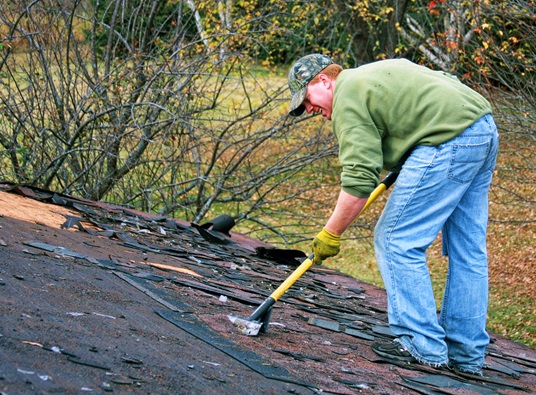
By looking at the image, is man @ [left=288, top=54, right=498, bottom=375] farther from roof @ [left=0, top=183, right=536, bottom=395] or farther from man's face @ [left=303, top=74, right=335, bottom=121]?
roof @ [left=0, top=183, right=536, bottom=395]

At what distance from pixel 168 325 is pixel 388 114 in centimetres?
150

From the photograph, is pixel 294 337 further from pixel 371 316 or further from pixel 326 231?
pixel 371 316

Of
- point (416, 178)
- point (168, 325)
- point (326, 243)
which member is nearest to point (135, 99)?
point (326, 243)

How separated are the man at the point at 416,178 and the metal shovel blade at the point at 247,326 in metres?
0.54

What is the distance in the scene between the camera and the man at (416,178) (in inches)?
153

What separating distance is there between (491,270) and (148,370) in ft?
41.5

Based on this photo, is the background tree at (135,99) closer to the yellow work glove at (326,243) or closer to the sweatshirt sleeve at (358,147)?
the yellow work glove at (326,243)

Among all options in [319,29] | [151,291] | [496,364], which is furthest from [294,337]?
[319,29]

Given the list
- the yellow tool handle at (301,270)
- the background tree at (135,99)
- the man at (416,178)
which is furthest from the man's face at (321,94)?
the background tree at (135,99)

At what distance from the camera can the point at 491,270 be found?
14.6 m

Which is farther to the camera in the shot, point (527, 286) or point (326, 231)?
point (527, 286)

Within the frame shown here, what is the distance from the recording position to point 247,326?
395 cm

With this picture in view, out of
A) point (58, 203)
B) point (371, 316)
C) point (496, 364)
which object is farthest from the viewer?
point (58, 203)

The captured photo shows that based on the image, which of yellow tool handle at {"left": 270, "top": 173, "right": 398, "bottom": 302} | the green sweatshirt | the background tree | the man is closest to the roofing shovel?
yellow tool handle at {"left": 270, "top": 173, "right": 398, "bottom": 302}
